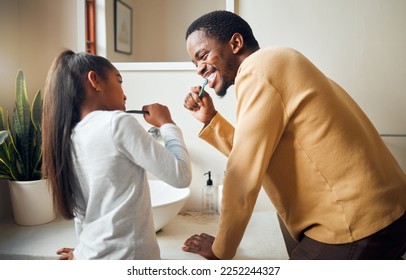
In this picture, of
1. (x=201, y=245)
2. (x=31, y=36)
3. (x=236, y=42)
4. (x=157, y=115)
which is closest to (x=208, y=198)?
(x=201, y=245)

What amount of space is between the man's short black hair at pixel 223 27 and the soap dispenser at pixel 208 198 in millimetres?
349

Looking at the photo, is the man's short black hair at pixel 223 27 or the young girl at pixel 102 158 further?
the man's short black hair at pixel 223 27

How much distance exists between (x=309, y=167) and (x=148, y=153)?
11.6 inches

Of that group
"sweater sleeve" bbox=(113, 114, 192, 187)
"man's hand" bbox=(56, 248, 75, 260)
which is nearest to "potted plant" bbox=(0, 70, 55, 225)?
"man's hand" bbox=(56, 248, 75, 260)

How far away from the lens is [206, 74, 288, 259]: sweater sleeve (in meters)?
0.58

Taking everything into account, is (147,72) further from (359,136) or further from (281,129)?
(359,136)

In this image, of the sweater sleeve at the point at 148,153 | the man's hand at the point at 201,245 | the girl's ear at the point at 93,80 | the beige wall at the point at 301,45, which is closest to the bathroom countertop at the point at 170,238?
the man's hand at the point at 201,245

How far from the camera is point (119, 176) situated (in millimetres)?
603

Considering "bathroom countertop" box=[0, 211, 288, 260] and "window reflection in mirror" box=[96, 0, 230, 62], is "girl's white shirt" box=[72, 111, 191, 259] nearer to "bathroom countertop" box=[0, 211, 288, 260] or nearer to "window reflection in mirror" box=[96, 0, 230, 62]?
"bathroom countertop" box=[0, 211, 288, 260]

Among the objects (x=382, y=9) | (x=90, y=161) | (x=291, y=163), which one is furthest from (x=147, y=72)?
(x=382, y=9)

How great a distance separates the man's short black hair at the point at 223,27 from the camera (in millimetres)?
726

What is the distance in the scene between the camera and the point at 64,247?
75cm

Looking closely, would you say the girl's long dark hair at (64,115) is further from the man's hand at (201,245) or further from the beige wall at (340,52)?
the man's hand at (201,245)
